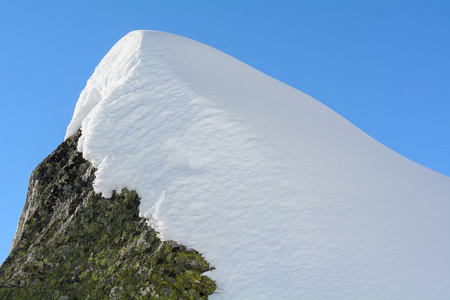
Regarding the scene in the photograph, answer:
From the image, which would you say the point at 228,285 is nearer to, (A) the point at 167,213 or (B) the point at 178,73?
(A) the point at 167,213

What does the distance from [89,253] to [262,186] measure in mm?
2903

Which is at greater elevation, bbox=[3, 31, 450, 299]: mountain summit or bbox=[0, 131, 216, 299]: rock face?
bbox=[3, 31, 450, 299]: mountain summit

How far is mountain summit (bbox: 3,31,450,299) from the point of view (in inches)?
224

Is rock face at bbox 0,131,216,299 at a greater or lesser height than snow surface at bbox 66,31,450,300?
lesser

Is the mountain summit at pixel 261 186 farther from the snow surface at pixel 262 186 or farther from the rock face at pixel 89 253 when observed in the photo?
the rock face at pixel 89 253

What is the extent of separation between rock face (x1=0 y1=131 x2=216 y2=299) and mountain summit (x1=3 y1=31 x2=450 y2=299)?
8.7 inches

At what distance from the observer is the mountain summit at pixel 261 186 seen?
18.6 feet

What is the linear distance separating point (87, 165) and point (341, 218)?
180 inches

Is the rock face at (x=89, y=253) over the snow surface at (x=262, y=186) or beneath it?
beneath

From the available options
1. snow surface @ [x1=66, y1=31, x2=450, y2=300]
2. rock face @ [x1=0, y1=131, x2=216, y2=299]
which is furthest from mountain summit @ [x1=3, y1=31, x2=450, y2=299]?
rock face @ [x1=0, y1=131, x2=216, y2=299]

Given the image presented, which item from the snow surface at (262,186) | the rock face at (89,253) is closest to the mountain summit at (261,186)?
the snow surface at (262,186)

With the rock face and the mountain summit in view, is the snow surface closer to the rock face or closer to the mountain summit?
the mountain summit

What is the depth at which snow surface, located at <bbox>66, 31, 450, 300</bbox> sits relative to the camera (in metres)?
5.68

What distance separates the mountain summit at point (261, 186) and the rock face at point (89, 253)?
0.22m
